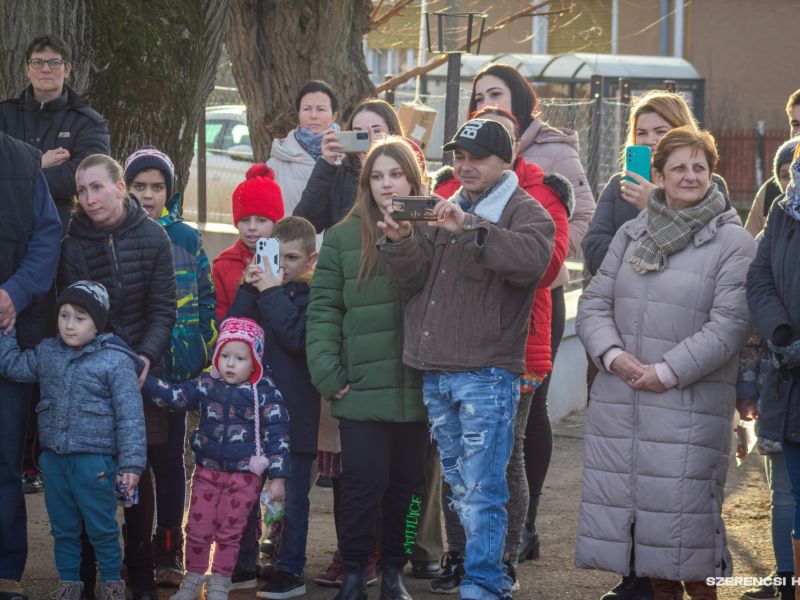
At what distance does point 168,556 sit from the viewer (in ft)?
18.5

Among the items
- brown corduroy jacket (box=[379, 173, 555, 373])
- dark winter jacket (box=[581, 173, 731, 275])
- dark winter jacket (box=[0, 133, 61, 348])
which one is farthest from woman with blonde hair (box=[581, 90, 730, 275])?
dark winter jacket (box=[0, 133, 61, 348])

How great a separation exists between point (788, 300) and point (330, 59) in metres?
5.50

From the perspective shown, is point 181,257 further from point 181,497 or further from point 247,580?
point 247,580

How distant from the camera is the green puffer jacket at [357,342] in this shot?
5.15 meters

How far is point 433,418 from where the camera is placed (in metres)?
5.06

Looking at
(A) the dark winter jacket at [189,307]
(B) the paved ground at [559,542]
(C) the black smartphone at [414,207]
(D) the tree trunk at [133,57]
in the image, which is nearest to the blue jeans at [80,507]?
(B) the paved ground at [559,542]

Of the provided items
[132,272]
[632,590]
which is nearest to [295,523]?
[132,272]

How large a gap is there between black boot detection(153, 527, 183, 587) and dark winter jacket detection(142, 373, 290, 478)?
523 mm

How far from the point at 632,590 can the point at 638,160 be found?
1.79 metres

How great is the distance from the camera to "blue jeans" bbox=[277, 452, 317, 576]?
18.0 ft

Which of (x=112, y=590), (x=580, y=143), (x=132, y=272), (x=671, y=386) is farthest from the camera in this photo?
(x=580, y=143)

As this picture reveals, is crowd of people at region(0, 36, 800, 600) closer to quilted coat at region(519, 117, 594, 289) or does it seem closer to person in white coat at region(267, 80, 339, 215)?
quilted coat at region(519, 117, 594, 289)

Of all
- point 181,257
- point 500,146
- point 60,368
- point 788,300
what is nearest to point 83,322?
point 60,368

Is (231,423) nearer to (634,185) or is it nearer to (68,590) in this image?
(68,590)
